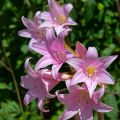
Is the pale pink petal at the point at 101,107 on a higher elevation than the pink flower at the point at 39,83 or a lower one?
lower

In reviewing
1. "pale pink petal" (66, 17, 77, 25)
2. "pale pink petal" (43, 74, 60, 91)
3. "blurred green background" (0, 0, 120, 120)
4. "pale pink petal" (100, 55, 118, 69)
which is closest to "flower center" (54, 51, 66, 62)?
"pale pink petal" (43, 74, 60, 91)

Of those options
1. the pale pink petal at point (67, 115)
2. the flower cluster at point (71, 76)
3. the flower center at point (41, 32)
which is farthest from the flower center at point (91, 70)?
the flower center at point (41, 32)

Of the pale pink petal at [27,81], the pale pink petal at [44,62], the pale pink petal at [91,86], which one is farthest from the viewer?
the pale pink petal at [27,81]

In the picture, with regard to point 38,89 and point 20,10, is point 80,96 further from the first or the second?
point 20,10

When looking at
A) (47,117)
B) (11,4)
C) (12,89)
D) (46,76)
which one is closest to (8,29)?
(11,4)

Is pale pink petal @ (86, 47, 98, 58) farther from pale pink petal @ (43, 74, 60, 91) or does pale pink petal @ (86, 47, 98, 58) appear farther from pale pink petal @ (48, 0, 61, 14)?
pale pink petal @ (48, 0, 61, 14)

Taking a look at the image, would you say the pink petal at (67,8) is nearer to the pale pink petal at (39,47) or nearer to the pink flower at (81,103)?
the pale pink petal at (39,47)
